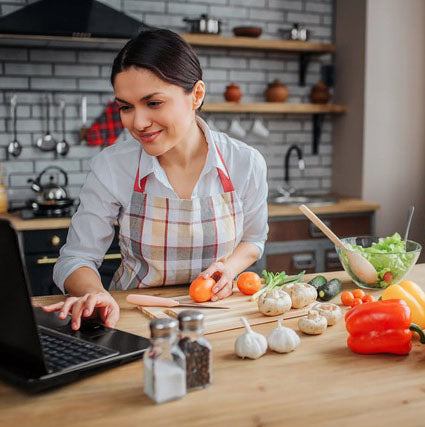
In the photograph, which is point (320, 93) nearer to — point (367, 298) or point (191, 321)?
point (367, 298)

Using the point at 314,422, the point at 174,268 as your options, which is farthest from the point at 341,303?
the point at 314,422

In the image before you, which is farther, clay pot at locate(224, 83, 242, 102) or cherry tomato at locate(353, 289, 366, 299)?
clay pot at locate(224, 83, 242, 102)

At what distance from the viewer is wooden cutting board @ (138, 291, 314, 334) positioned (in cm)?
150

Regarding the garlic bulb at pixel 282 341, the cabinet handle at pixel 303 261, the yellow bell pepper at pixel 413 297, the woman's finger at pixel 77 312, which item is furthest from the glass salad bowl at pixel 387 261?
the cabinet handle at pixel 303 261

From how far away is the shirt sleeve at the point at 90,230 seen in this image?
1.84 meters

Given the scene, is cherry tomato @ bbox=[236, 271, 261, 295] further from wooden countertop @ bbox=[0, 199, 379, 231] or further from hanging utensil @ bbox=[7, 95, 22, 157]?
hanging utensil @ bbox=[7, 95, 22, 157]

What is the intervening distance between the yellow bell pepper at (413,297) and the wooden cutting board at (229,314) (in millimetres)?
233

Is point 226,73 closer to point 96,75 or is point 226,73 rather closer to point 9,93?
point 96,75

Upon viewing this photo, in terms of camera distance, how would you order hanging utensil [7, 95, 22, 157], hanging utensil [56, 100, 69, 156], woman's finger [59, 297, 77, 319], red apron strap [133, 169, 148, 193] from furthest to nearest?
hanging utensil [56, 100, 69, 156] → hanging utensil [7, 95, 22, 157] → red apron strap [133, 169, 148, 193] → woman's finger [59, 297, 77, 319]

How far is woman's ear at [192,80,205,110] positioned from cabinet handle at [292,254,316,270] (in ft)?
6.54

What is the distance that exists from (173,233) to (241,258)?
10.3 inches

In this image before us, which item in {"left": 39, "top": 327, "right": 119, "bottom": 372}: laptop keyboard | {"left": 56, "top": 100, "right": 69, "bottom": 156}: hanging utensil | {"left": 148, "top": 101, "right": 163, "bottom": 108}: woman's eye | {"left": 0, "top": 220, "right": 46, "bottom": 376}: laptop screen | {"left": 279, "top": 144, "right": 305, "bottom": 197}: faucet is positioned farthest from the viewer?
{"left": 279, "top": 144, "right": 305, "bottom": 197}: faucet

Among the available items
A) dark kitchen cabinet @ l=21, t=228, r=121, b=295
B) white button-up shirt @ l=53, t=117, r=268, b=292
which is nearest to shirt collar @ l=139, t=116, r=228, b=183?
white button-up shirt @ l=53, t=117, r=268, b=292

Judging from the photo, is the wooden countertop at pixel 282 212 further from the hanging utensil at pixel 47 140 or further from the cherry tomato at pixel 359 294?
the cherry tomato at pixel 359 294
